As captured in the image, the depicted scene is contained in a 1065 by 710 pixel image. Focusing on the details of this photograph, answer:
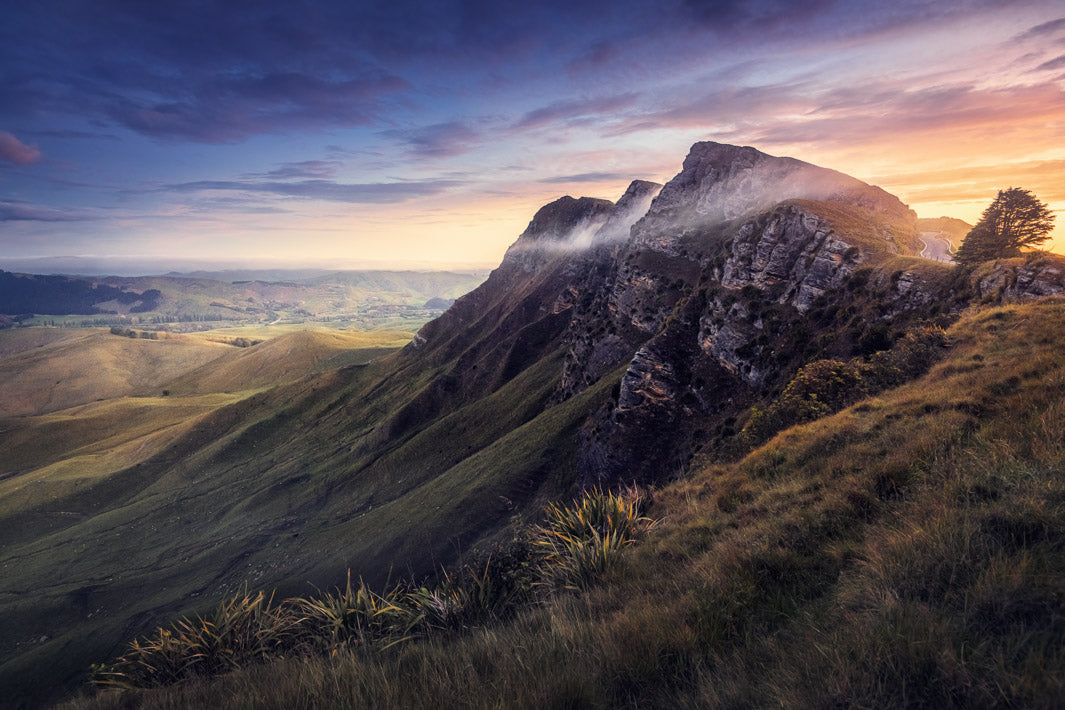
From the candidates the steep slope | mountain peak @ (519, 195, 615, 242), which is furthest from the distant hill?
mountain peak @ (519, 195, 615, 242)

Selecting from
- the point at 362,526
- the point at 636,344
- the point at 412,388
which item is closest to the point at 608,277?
the point at 636,344

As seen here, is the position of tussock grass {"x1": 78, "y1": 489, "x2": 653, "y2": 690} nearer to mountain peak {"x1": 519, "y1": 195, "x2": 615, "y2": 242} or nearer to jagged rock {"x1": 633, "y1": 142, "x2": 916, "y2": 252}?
jagged rock {"x1": 633, "y1": 142, "x2": 916, "y2": 252}

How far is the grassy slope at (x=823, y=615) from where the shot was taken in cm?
343

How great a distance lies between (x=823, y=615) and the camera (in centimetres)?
479

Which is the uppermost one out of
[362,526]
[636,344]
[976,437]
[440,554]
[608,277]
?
[608,277]

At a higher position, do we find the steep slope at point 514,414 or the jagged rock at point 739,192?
the jagged rock at point 739,192

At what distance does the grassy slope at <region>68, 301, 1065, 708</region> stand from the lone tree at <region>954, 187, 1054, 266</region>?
153 feet

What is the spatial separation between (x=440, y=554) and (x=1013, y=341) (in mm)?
45515

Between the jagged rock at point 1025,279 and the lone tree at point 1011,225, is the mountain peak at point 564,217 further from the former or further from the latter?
the jagged rock at point 1025,279

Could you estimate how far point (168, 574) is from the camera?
64562mm

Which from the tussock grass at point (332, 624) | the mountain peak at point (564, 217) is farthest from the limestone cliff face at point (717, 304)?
the mountain peak at point (564, 217)

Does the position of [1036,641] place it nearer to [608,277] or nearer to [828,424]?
[828,424]

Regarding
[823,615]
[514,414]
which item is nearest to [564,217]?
[514,414]

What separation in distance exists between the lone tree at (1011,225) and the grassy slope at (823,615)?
153ft
